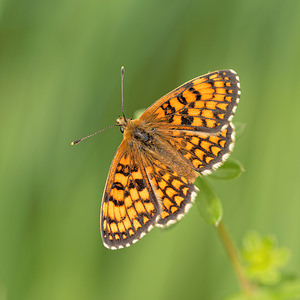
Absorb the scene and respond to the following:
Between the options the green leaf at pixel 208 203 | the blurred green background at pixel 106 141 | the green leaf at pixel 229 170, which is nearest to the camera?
the green leaf at pixel 208 203

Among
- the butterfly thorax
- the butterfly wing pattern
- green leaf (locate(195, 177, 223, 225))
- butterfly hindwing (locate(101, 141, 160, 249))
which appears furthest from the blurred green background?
green leaf (locate(195, 177, 223, 225))

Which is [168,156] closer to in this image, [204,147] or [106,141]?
[204,147]

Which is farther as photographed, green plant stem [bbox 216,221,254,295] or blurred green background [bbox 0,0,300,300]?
blurred green background [bbox 0,0,300,300]

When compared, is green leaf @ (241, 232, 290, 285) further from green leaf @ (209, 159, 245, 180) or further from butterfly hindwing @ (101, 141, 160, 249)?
butterfly hindwing @ (101, 141, 160, 249)

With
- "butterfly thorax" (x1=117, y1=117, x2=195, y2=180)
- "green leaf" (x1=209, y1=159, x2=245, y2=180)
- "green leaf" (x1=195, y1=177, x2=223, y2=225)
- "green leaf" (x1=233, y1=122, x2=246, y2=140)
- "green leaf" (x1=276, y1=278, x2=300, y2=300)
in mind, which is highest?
"butterfly thorax" (x1=117, y1=117, x2=195, y2=180)

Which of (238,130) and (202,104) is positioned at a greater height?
(202,104)

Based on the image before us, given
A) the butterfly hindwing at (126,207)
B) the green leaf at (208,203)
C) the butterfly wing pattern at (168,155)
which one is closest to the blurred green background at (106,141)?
the butterfly wing pattern at (168,155)

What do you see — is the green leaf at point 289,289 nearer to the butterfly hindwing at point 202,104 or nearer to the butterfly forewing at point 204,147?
the butterfly forewing at point 204,147

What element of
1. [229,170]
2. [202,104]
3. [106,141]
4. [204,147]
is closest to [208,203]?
[229,170]
